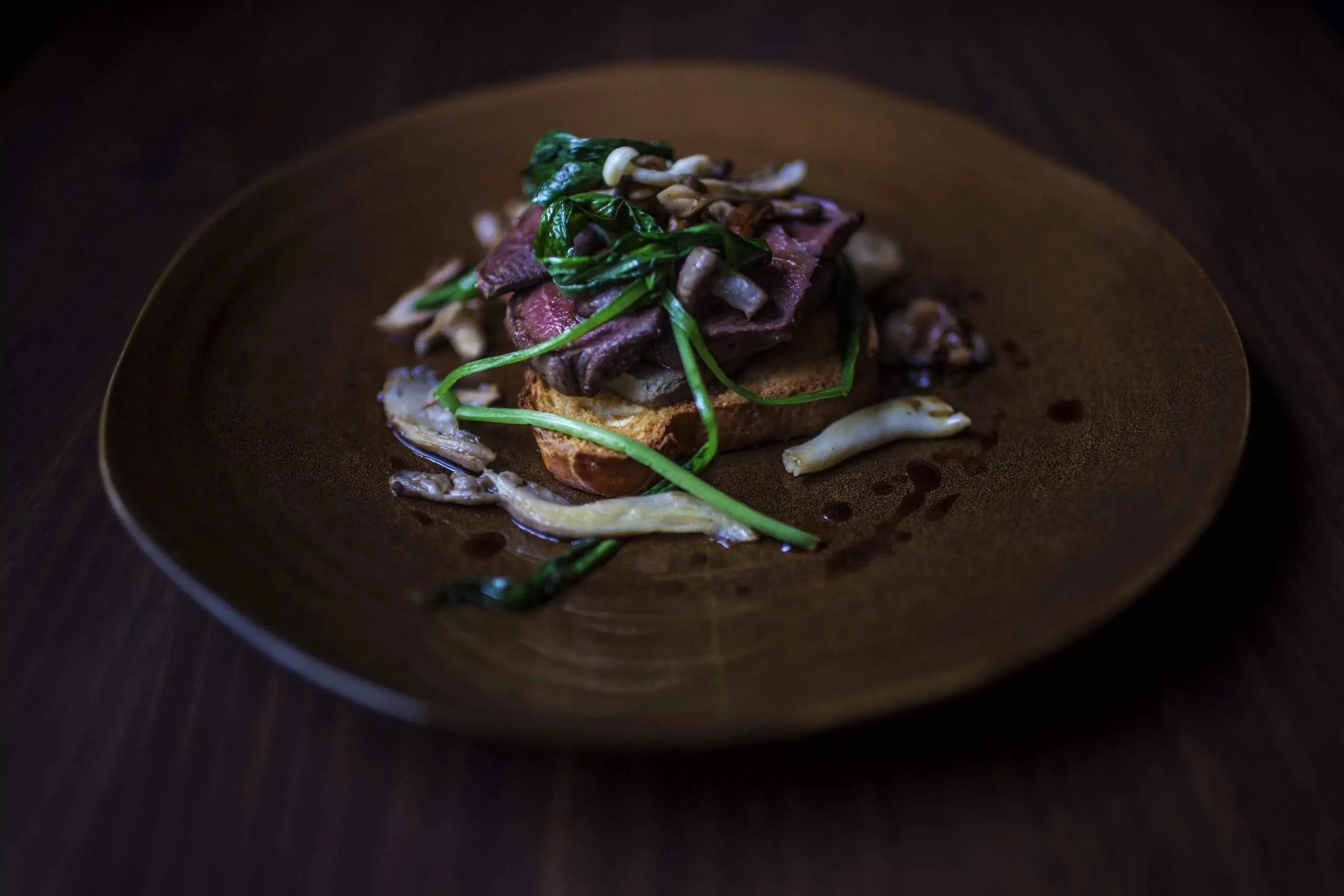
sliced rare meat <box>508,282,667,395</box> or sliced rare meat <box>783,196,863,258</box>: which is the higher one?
sliced rare meat <box>783,196,863,258</box>


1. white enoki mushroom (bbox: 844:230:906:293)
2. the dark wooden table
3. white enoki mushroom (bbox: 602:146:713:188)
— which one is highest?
white enoki mushroom (bbox: 602:146:713:188)

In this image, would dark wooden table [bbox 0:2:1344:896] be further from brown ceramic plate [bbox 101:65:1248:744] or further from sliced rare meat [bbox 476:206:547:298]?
sliced rare meat [bbox 476:206:547:298]

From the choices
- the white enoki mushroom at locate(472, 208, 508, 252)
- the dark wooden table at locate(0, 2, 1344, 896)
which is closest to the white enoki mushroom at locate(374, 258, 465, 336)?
the white enoki mushroom at locate(472, 208, 508, 252)

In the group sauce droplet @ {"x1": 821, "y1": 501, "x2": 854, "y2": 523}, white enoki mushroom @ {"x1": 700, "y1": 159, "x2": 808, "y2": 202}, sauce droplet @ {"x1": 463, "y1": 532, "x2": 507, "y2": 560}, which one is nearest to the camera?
sauce droplet @ {"x1": 463, "y1": 532, "x2": 507, "y2": 560}

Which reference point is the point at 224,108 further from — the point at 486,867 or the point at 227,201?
the point at 486,867

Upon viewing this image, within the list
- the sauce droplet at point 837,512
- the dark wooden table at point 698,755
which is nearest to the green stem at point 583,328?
the sauce droplet at point 837,512

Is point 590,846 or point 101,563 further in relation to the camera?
point 101,563

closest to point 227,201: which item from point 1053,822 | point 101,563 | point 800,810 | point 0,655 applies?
point 101,563
